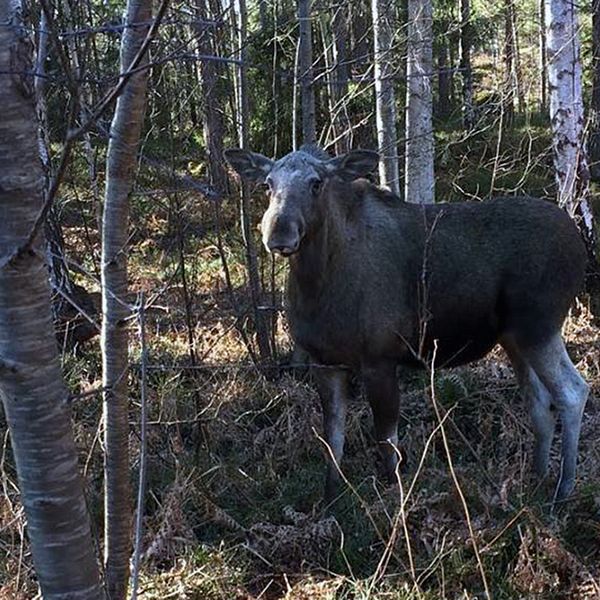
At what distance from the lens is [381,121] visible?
32.0 feet

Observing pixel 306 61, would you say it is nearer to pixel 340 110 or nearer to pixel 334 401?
pixel 340 110

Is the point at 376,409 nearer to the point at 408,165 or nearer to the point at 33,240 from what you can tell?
the point at 33,240

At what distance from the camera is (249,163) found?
610cm

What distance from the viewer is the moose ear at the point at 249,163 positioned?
19.9 feet

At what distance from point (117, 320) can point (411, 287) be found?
3310 millimetres

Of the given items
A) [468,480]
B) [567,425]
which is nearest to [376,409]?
[468,480]

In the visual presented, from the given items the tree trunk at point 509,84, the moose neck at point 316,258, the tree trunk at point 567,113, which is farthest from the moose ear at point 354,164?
the tree trunk at point 567,113

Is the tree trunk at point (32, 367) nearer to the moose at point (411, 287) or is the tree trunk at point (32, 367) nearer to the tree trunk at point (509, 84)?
the moose at point (411, 287)

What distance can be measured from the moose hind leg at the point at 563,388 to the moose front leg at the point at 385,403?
994 mm

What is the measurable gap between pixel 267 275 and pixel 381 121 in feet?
6.76

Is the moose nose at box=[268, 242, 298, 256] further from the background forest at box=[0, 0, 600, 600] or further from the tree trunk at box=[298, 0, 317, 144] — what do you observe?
the tree trunk at box=[298, 0, 317, 144]

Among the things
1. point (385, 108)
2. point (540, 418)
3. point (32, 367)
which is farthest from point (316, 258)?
point (385, 108)

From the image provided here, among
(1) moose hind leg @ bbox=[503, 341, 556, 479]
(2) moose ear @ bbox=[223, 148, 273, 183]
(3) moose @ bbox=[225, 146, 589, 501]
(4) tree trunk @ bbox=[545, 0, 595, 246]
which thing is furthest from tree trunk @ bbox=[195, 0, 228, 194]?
(4) tree trunk @ bbox=[545, 0, 595, 246]

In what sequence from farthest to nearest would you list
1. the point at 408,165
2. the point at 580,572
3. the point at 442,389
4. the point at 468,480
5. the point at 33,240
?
1. the point at 408,165
2. the point at 442,389
3. the point at 468,480
4. the point at 580,572
5. the point at 33,240
